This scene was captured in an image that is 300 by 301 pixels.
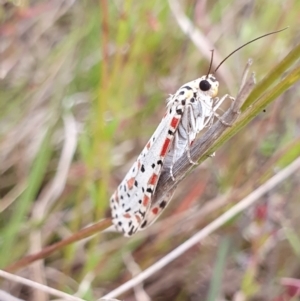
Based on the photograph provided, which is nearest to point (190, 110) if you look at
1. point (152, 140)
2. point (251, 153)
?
point (152, 140)

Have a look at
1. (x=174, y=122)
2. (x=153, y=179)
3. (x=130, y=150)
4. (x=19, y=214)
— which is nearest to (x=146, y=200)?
(x=153, y=179)

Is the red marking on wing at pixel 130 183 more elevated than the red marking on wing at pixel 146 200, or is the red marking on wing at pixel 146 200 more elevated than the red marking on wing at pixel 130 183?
the red marking on wing at pixel 146 200

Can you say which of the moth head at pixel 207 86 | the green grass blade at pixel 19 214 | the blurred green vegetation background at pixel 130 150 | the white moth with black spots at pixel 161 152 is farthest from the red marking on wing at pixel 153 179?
the green grass blade at pixel 19 214

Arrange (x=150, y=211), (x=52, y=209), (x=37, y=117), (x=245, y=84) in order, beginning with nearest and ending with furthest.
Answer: (x=245, y=84), (x=150, y=211), (x=52, y=209), (x=37, y=117)

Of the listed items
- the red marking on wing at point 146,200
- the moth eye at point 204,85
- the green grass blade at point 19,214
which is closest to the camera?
the red marking on wing at point 146,200

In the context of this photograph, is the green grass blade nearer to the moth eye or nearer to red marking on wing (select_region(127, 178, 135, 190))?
red marking on wing (select_region(127, 178, 135, 190))

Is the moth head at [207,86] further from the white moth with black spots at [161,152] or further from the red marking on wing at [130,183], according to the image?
the red marking on wing at [130,183]

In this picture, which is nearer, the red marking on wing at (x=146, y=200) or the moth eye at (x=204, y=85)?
the red marking on wing at (x=146, y=200)

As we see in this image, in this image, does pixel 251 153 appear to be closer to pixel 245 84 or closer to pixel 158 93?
pixel 158 93
